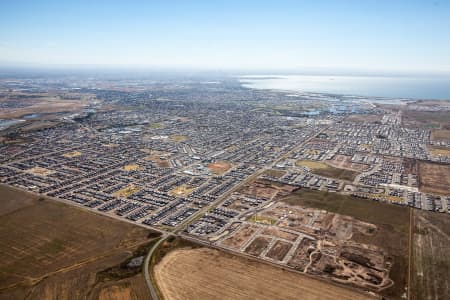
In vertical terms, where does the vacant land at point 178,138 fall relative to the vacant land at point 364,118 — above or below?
below

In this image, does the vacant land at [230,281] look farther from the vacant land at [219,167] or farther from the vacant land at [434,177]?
the vacant land at [434,177]

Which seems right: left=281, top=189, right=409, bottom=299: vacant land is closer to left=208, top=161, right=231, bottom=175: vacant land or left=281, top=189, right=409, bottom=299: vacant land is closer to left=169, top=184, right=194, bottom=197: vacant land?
left=169, top=184, right=194, bottom=197: vacant land

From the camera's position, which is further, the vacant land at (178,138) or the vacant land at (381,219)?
the vacant land at (178,138)

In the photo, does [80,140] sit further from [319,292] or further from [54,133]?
[319,292]

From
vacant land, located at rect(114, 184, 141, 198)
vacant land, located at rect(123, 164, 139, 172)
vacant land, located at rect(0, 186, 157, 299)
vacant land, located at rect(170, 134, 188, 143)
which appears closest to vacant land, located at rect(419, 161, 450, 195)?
vacant land, located at rect(0, 186, 157, 299)

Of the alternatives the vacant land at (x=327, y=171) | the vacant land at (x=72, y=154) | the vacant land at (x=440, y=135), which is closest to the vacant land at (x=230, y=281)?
the vacant land at (x=327, y=171)

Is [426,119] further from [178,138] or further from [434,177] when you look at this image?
[178,138]

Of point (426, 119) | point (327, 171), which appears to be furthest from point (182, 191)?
point (426, 119)

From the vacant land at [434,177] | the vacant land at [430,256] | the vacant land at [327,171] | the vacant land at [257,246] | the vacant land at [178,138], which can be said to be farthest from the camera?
the vacant land at [178,138]
